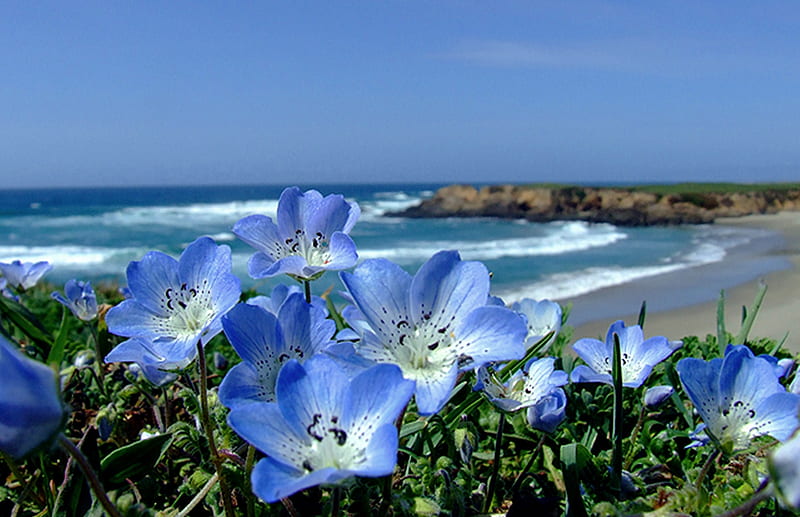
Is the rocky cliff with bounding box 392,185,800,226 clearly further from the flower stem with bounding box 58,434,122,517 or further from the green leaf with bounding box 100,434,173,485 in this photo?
the flower stem with bounding box 58,434,122,517

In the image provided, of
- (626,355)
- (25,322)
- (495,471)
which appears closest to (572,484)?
(495,471)

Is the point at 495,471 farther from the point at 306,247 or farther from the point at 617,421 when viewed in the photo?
the point at 306,247

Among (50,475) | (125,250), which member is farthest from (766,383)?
(125,250)

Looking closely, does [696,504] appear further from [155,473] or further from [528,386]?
[155,473]

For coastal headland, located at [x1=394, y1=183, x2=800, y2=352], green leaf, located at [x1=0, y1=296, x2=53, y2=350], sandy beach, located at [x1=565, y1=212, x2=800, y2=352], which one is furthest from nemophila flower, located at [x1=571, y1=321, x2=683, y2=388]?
sandy beach, located at [x1=565, y1=212, x2=800, y2=352]

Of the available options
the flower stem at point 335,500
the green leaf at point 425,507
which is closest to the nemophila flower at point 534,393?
the green leaf at point 425,507
